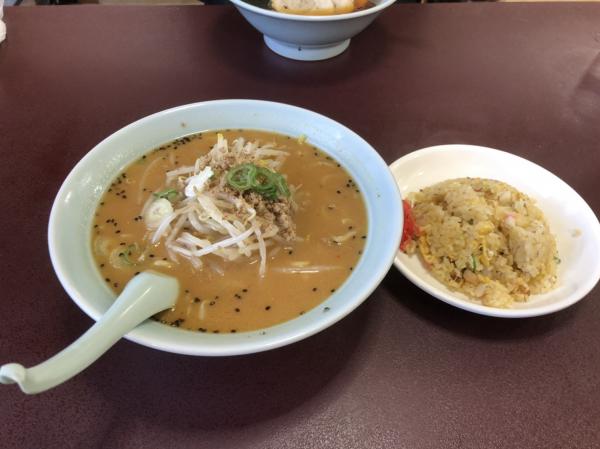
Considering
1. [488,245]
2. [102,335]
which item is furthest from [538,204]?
[102,335]

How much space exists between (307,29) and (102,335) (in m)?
1.73

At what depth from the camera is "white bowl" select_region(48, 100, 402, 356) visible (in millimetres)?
982

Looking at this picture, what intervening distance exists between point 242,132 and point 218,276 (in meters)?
0.60

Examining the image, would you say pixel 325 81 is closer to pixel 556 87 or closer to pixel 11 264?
pixel 556 87

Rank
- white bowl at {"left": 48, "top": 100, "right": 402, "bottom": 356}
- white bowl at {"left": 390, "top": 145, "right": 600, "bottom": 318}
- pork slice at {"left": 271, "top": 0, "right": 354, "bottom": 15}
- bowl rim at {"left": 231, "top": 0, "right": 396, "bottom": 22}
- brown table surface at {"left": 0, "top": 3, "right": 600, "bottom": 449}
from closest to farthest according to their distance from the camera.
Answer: white bowl at {"left": 48, "top": 100, "right": 402, "bottom": 356}, brown table surface at {"left": 0, "top": 3, "right": 600, "bottom": 449}, white bowl at {"left": 390, "top": 145, "right": 600, "bottom": 318}, bowl rim at {"left": 231, "top": 0, "right": 396, "bottom": 22}, pork slice at {"left": 271, "top": 0, "right": 354, "bottom": 15}

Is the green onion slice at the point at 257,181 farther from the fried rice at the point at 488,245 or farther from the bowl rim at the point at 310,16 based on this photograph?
the bowl rim at the point at 310,16

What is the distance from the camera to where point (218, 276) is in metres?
1.27

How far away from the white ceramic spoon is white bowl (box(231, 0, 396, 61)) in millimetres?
1437

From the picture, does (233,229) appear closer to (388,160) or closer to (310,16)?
(388,160)

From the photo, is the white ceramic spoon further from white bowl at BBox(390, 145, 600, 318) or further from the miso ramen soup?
white bowl at BBox(390, 145, 600, 318)

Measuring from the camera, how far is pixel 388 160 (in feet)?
6.27

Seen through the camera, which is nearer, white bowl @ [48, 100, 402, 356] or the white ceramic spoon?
the white ceramic spoon

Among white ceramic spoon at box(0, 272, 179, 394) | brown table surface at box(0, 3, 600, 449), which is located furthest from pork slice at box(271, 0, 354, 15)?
white ceramic spoon at box(0, 272, 179, 394)

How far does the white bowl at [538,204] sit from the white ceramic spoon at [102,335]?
2.31 feet
